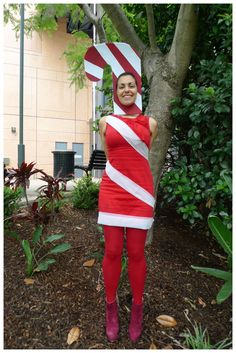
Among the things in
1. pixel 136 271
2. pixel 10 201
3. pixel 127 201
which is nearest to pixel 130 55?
pixel 127 201

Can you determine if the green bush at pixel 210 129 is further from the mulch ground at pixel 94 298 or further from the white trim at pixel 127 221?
the white trim at pixel 127 221

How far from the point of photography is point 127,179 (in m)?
2.16

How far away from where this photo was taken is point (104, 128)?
229 centimetres

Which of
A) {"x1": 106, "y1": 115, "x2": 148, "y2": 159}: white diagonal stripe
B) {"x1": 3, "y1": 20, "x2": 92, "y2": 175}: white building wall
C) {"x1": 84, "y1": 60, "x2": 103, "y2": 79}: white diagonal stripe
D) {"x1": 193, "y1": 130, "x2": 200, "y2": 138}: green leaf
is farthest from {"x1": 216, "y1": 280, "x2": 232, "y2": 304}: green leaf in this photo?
{"x1": 3, "y1": 20, "x2": 92, "y2": 175}: white building wall

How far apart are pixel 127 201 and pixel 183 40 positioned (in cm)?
169

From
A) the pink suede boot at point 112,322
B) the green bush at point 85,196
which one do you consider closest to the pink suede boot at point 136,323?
the pink suede boot at point 112,322

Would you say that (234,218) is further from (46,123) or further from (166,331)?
(46,123)

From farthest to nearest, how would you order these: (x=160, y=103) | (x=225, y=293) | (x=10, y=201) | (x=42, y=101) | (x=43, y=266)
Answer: (x=42, y=101) → (x=10, y=201) → (x=160, y=103) → (x=43, y=266) → (x=225, y=293)

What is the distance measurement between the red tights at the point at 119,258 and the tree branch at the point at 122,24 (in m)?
1.99

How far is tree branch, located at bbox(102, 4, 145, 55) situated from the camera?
2.97 metres

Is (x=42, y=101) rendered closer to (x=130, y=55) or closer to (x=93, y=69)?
(x=93, y=69)

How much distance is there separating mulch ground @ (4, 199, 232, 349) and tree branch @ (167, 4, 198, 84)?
1.78 metres

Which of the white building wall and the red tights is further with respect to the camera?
the white building wall

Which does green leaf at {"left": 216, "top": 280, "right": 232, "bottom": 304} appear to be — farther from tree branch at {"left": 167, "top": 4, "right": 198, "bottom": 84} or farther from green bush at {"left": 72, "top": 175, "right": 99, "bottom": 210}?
green bush at {"left": 72, "top": 175, "right": 99, "bottom": 210}
